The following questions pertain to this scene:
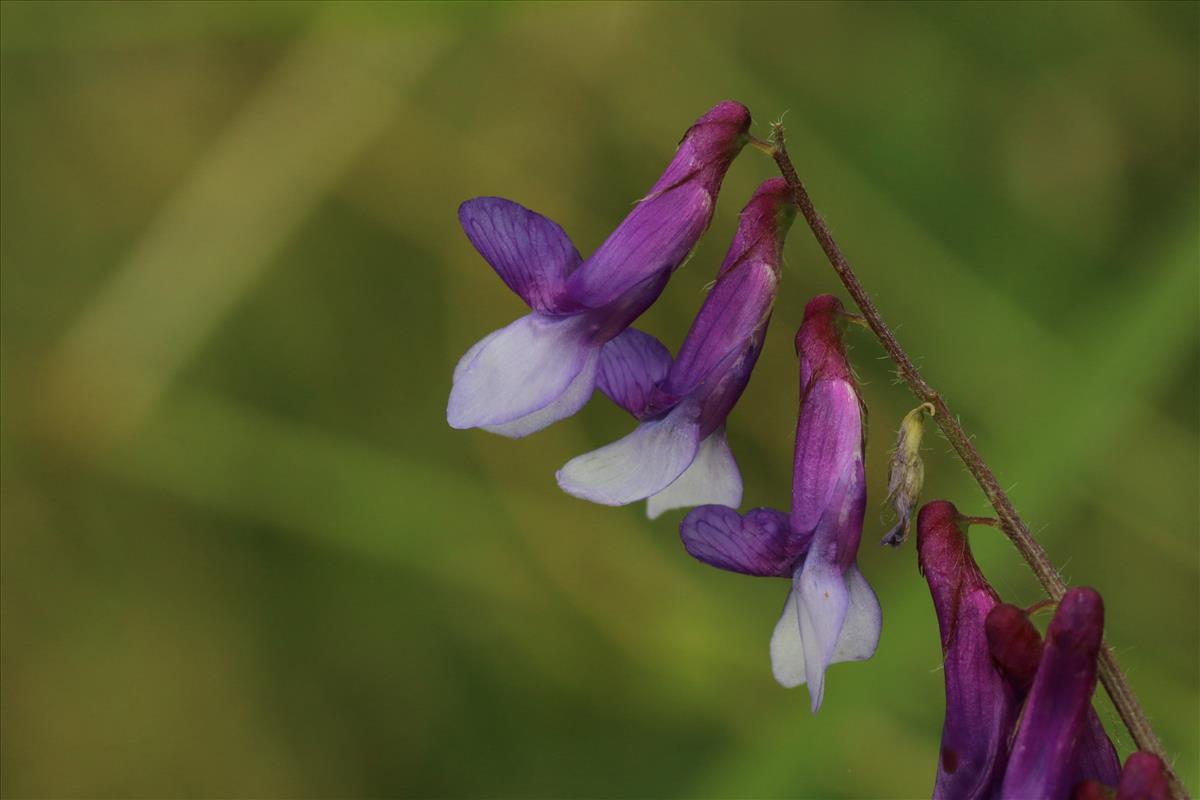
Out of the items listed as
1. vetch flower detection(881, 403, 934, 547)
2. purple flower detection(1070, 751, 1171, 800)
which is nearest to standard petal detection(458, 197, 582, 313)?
vetch flower detection(881, 403, 934, 547)

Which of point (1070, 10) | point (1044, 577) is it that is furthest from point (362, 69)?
point (1044, 577)

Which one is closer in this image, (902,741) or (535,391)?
(535,391)

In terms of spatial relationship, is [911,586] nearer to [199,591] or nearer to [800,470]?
[800,470]

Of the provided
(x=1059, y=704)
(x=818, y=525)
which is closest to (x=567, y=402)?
(x=818, y=525)

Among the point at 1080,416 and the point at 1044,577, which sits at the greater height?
the point at 1080,416

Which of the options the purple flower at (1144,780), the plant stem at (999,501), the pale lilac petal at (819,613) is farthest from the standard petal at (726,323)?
the purple flower at (1144,780)

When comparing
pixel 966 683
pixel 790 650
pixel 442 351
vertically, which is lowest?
pixel 442 351

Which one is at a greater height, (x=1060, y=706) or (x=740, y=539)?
(x=1060, y=706)

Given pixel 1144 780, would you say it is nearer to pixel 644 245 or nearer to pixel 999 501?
pixel 999 501
